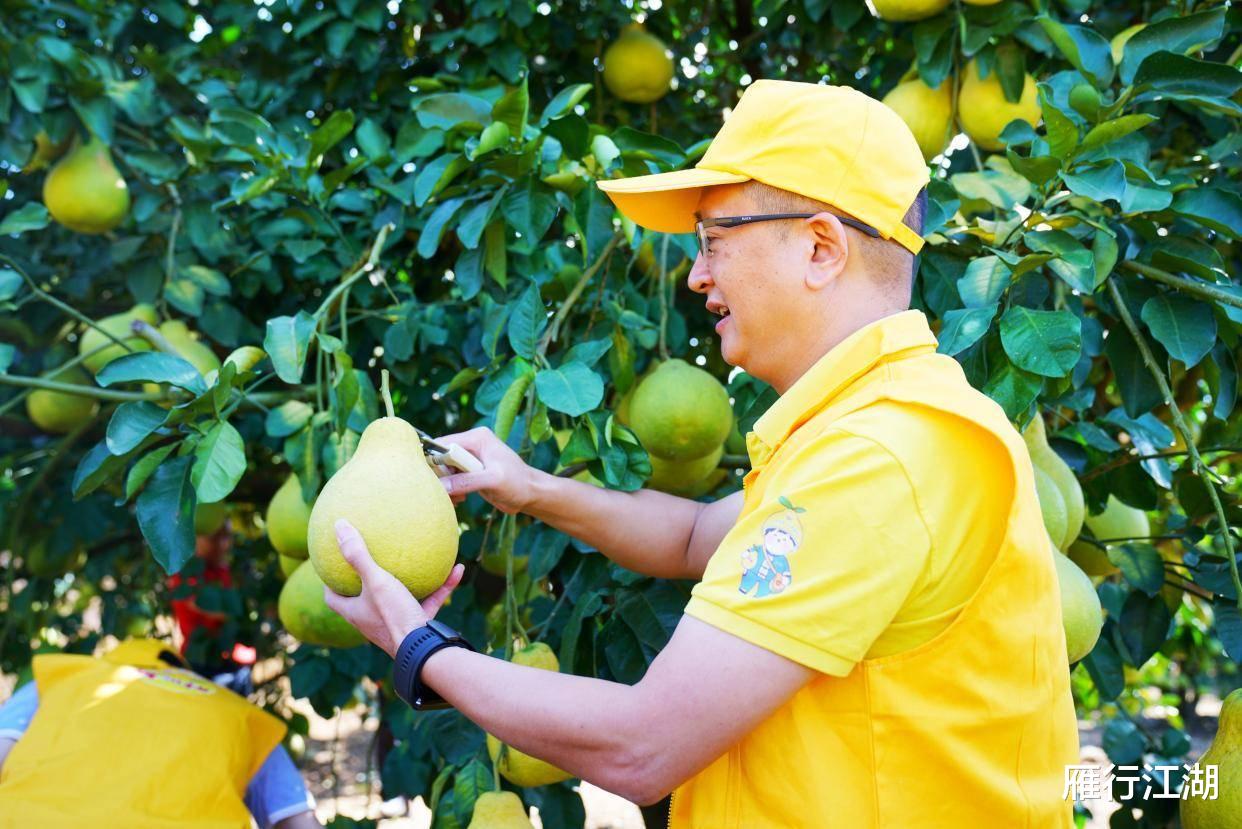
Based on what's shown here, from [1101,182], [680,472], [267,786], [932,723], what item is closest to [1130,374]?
[1101,182]

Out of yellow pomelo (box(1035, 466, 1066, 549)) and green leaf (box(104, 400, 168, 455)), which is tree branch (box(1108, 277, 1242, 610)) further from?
green leaf (box(104, 400, 168, 455))

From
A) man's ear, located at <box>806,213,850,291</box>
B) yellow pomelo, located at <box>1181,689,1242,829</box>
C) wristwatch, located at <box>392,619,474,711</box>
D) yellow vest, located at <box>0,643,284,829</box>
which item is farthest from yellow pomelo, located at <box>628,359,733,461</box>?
yellow vest, located at <box>0,643,284,829</box>

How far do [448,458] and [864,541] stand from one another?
79 cm

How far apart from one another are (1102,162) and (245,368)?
58.5 inches

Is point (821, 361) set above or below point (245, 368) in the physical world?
above

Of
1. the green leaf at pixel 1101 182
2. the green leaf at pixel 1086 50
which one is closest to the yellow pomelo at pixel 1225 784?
the green leaf at pixel 1101 182

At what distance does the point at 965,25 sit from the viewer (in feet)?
7.92

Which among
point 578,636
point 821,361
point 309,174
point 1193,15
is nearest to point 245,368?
point 309,174

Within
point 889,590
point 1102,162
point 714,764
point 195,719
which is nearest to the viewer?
point 889,590

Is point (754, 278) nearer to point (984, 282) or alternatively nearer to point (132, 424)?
point (984, 282)

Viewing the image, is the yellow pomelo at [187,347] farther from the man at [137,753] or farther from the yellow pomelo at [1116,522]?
the yellow pomelo at [1116,522]

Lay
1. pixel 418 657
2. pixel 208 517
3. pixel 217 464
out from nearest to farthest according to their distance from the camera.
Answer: pixel 418 657
pixel 217 464
pixel 208 517

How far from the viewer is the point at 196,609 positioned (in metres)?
3.66

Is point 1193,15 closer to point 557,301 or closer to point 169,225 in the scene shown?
point 557,301
